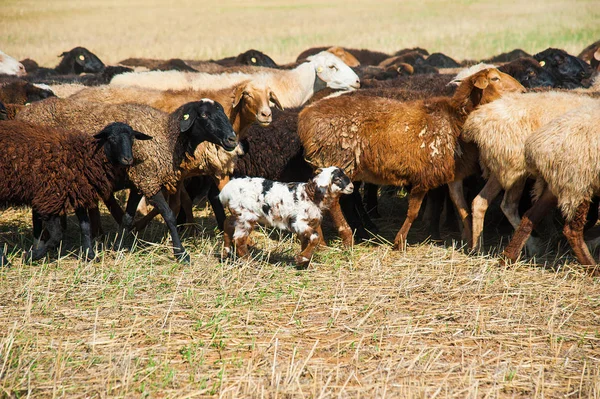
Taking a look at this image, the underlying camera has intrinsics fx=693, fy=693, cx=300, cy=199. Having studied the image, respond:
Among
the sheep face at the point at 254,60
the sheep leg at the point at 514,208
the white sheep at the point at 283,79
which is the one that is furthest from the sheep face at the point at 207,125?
the sheep face at the point at 254,60

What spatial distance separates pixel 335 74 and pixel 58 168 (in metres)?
5.04

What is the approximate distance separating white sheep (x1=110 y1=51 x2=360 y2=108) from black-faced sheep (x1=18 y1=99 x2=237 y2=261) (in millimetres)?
2019

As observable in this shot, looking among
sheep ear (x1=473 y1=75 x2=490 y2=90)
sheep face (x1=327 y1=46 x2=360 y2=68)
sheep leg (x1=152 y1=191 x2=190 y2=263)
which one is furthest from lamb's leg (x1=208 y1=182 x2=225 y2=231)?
sheep face (x1=327 y1=46 x2=360 y2=68)

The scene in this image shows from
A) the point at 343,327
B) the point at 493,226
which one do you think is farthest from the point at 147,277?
the point at 493,226

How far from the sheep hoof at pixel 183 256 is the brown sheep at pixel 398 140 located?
1.58 m

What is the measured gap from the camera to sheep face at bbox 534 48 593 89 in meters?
11.5

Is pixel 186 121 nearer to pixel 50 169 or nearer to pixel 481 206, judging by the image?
pixel 50 169

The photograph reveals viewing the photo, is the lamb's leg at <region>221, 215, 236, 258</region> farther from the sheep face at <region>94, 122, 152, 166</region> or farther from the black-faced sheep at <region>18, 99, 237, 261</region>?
the sheep face at <region>94, 122, 152, 166</region>

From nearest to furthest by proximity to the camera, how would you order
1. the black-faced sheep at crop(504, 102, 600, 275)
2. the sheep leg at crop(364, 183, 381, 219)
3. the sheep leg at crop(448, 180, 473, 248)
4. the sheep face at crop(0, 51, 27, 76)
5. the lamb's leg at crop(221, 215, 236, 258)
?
the black-faced sheep at crop(504, 102, 600, 275), the lamb's leg at crop(221, 215, 236, 258), the sheep leg at crop(448, 180, 473, 248), the sheep leg at crop(364, 183, 381, 219), the sheep face at crop(0, 51, 27, 76)

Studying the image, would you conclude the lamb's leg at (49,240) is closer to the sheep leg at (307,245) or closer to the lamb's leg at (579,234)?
the sheep leg at (307,245)

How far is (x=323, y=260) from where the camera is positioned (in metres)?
7.07

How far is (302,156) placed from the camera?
317 inches

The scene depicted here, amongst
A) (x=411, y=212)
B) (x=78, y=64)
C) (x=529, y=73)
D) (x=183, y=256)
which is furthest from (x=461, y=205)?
(x=78, y=64)

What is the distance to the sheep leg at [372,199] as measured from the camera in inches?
363
